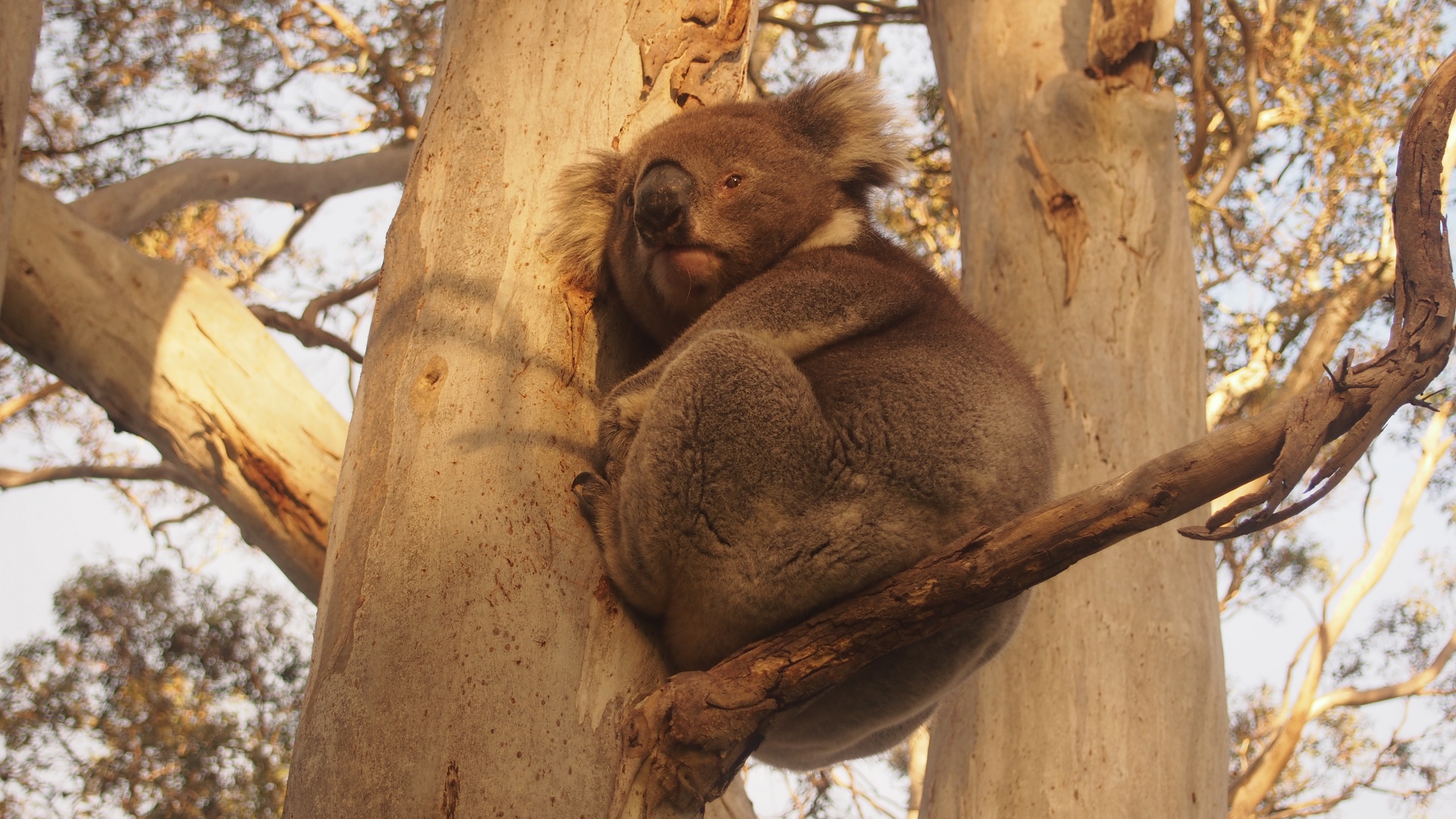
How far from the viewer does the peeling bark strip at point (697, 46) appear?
111 inches

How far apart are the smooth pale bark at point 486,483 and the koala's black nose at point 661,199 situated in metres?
0.21

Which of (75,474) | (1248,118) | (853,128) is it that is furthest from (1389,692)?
(75,474)

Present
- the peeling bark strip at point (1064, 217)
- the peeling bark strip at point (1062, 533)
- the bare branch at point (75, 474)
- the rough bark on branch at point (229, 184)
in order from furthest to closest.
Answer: the bare branch at point (75, 474)
the rough bark on branch at point (229, 184)
the peeling bark strip at point (1064, 217)
the peeling bark strip at point (1062, 533)

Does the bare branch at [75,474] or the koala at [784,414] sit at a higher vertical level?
the bare branch at [75,474]

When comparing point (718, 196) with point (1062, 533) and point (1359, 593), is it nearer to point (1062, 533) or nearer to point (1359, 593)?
point (1062, 533)

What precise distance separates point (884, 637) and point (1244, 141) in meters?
8.02

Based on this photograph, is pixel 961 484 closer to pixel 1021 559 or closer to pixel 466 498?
pixel 1021 559

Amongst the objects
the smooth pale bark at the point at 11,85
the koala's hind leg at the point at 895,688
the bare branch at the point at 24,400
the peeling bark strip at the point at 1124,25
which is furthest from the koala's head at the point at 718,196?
the bare branch at the point at 24,400

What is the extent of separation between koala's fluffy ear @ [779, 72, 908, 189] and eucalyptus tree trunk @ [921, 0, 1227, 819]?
1.18 metres

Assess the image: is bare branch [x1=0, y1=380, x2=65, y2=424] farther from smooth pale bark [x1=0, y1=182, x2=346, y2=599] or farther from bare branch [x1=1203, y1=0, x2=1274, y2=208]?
bare branch [x1=1203, y1=0, x2=1274, y2=208]

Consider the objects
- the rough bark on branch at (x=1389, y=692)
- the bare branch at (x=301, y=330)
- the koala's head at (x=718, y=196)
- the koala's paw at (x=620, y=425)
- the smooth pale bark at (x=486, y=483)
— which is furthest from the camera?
the rough bark on branch at (x=1389, y=692)

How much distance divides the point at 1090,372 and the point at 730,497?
2.08 meters

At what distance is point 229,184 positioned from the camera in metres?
6.70

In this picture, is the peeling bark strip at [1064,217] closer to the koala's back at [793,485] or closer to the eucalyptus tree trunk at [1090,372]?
the eucalyptus tree trunk at [1090,372]
